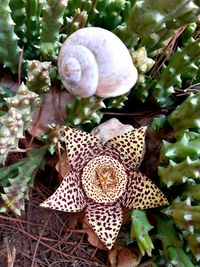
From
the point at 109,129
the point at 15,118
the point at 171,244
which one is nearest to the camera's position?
the point at 15,118

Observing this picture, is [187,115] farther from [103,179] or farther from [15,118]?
[15,118]

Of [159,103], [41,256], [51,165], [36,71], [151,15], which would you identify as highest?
[151,15]

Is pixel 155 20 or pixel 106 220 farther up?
pixel 155 20

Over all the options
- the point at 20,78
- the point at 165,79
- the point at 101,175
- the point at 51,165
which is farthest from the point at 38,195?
the point at 165,79

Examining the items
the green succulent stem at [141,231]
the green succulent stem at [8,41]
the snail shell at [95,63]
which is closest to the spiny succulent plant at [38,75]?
the snail shell at [95,63]

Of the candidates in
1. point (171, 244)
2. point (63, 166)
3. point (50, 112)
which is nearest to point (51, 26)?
point (50, 112)

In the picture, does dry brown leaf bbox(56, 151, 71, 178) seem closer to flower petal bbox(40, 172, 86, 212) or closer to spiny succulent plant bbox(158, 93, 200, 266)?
flower petal bbox(40, 172, 86, 212)

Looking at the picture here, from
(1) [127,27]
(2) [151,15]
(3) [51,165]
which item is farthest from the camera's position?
(3) [51,165]

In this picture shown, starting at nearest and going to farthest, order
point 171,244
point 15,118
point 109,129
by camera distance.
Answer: point 15,118 → point 171,244 → point 109,129

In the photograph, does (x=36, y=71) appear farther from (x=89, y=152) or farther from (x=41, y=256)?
(x=41, y=256)
